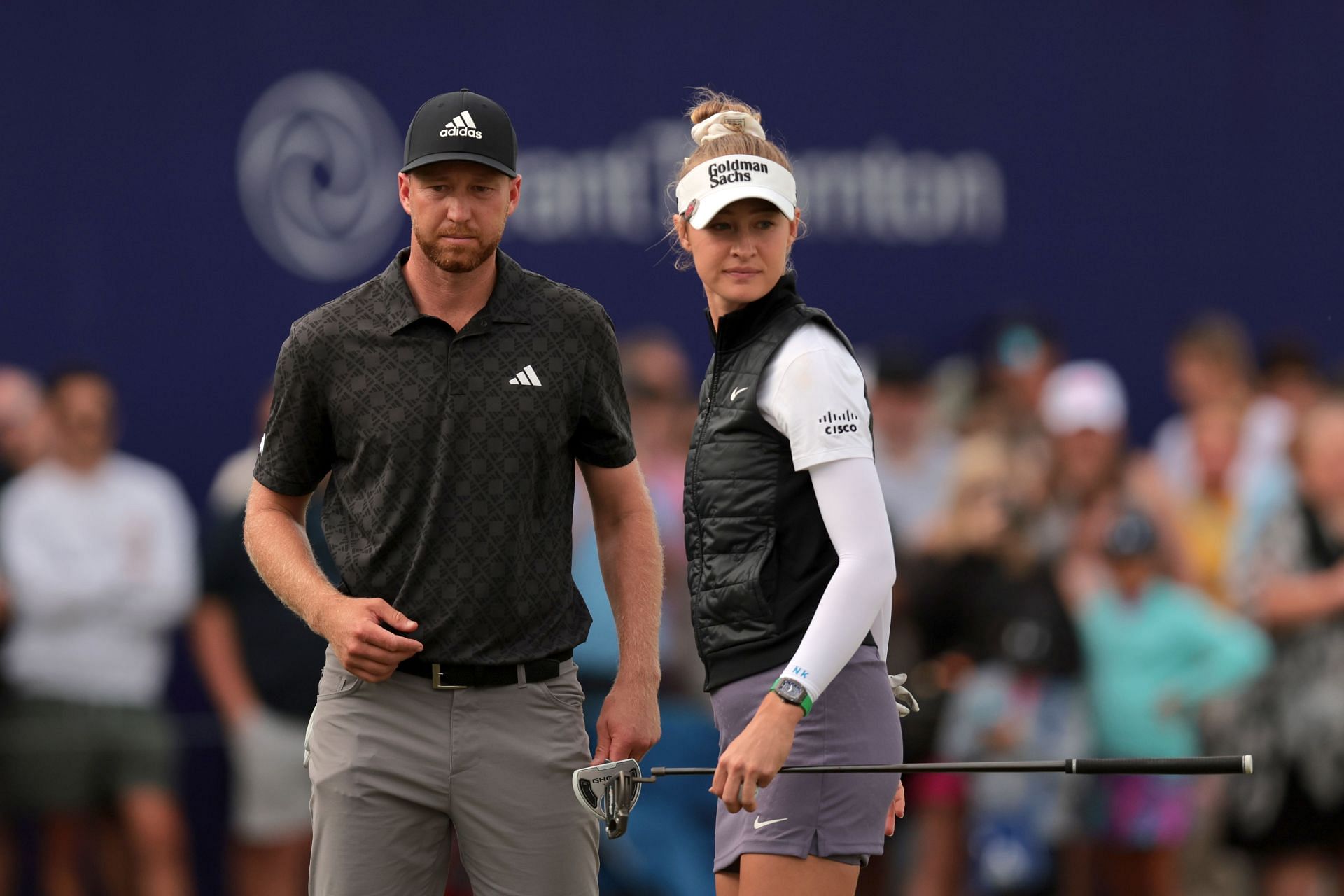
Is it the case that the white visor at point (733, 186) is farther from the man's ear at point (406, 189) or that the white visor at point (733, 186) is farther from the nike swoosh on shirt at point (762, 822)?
the nike swoosh on shirt at point (762, 822)

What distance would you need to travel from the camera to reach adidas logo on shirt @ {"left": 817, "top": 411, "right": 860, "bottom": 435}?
3.37m

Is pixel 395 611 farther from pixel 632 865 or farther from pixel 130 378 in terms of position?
pixel 130 378

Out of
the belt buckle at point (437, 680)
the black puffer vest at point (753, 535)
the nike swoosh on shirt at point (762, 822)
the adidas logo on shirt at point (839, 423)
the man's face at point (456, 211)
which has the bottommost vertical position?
the nike swoosh on shirt at point (762, 822)

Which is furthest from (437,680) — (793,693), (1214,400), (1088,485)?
(1214,400)

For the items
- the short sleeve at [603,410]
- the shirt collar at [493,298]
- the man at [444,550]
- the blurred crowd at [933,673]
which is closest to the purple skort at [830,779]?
the man at [444,550]

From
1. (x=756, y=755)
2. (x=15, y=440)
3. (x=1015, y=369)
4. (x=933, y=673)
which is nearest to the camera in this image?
(x=756, y=755)

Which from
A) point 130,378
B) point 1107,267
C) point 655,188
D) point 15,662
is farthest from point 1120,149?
point 15,662

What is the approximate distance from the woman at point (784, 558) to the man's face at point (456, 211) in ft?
1.25

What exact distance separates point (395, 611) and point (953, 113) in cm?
626

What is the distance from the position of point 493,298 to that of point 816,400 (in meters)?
0.64

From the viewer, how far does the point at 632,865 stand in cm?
728

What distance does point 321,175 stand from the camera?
8.38 metres

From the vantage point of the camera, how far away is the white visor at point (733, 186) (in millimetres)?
3547

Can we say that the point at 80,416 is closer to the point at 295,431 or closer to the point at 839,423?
the point at 295,431
